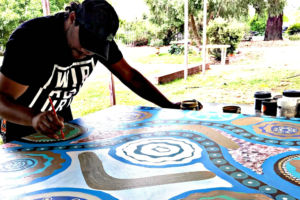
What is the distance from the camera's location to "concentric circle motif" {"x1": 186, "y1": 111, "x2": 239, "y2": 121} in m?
1.22

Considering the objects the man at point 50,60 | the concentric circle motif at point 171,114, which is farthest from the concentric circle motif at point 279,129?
the man at point 50,60

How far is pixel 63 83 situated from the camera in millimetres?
1229

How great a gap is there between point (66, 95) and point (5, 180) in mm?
628

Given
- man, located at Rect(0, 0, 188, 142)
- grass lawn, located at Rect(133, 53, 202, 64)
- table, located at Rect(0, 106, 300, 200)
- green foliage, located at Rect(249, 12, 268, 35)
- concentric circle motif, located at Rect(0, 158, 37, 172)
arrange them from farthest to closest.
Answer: grass lawn, located at Rect(133, 53, 202, 64) < green foliage, located at Rect(249, 12, 268, 35) < man, located at Rect(0, 0, 188, 142) < concentric circle motif, located at Rect(0, 158, 37, 172) < table, located at Rect(0, 106, 300, 200)

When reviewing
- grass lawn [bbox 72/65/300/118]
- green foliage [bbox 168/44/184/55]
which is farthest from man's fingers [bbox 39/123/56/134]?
green foliage [bbox 168/44/184/55]

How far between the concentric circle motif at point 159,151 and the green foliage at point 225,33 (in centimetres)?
598

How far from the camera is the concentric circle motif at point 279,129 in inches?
39.3

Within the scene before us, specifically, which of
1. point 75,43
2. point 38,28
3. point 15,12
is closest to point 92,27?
point 75,43

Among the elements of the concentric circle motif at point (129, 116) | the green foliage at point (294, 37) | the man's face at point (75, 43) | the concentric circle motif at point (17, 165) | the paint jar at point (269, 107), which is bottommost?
the concentric circle motif at point (17, 165)

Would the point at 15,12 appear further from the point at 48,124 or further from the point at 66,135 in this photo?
the point at 48,124

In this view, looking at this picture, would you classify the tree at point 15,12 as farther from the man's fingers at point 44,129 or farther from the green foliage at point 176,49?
the green foliage at point 176,49

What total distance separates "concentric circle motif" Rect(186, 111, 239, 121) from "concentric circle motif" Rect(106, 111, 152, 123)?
0.22 m

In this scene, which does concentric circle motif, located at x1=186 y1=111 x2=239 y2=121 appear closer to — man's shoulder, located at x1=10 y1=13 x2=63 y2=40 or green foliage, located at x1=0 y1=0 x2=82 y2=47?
man's shoulder, located at x1=10 y1=13 x2=63 y2=40

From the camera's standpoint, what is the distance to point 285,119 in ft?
3.87
